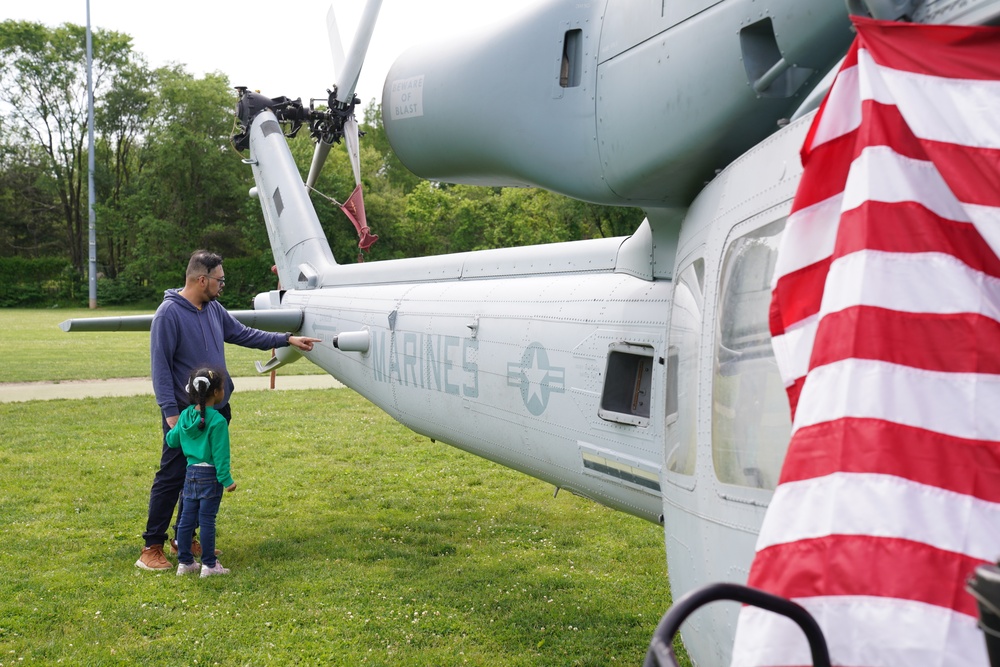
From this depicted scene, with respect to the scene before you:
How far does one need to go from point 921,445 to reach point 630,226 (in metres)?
28.9

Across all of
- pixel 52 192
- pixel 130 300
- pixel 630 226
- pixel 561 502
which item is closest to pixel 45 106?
pixel 52 192

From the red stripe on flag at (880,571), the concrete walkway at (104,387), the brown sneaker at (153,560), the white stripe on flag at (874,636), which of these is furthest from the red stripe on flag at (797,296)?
the concrete walkway at (104,387)

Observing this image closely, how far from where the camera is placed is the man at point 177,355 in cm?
523

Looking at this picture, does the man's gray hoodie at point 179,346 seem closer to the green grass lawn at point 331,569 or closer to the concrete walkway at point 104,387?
the green grass lawn at point 331,569

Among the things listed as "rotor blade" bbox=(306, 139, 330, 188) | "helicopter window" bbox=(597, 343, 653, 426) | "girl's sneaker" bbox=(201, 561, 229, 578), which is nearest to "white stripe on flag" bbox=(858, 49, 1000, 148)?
"helicopter window" bbox=(597, 343, 653, 426)

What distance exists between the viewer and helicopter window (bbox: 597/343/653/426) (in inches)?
146

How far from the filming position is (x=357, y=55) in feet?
23.9

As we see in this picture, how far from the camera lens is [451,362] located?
16.8 ft

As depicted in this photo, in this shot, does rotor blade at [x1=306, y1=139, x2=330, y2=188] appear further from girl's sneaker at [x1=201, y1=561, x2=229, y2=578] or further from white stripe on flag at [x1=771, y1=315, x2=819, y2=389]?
white stripe on flag at [x1=771, y1=315, x2=819, y2=389]

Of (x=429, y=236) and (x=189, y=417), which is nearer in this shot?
(x=189, y=417)

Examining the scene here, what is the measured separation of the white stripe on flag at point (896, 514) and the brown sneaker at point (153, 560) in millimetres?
4874

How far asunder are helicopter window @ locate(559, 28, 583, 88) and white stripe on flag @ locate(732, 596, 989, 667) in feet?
7.53

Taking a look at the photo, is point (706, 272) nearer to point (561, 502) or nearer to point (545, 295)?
point (545, 295)

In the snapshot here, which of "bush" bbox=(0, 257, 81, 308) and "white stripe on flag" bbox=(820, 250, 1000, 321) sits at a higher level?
"white stripe on flag" bbox=(820, 250, 1000, 321)
